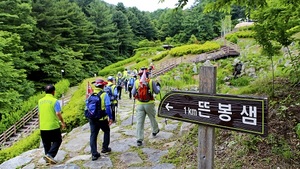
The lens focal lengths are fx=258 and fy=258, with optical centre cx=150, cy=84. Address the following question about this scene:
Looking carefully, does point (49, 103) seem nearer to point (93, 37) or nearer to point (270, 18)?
point (270, 18)

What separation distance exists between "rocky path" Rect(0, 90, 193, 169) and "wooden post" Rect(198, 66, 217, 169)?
1599 millimetres

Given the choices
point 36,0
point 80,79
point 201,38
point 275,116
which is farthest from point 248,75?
point 201,38

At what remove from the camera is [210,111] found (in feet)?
6.72

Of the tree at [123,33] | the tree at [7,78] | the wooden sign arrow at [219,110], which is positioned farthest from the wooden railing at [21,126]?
the tree at [123,33]

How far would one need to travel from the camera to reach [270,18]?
416cm

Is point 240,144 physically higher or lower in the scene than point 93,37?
lower

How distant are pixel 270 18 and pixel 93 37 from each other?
32.4 m

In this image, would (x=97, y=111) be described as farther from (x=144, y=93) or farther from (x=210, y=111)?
(x=210, y=111)

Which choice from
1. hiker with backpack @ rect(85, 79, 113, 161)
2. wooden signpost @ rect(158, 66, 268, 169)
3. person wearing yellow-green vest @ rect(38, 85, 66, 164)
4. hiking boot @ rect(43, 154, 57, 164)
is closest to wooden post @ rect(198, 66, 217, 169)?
wooden signpost @ rect(158, 66, 268, 169)

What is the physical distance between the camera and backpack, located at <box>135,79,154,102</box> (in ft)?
15.4

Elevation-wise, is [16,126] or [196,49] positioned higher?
[196,49]

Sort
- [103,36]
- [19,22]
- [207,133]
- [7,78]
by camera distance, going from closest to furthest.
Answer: [207,133]
[7,78]
[19,22]
[103,36]

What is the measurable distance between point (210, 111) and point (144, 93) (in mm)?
2721

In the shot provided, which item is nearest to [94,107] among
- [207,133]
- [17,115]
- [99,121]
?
[99,121]
